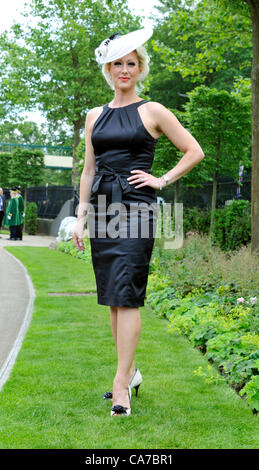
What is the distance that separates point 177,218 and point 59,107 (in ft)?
63.0

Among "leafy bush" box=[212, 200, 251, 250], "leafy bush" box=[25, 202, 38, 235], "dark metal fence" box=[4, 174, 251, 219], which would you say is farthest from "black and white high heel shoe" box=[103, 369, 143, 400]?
"leafy bush" box=[25, 202, 38, 235]

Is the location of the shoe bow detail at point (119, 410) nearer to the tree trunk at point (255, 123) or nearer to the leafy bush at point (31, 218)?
the tree trunk at point (255, 123)

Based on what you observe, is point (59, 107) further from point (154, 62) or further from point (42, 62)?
point (154, 62)

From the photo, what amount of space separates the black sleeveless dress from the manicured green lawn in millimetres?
726

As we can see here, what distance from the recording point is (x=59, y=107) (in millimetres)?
30469

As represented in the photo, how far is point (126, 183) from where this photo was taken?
3475mm

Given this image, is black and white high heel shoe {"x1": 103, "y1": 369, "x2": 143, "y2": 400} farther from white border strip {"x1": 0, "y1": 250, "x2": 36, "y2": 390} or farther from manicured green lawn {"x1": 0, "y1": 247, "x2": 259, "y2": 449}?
white border strip {"x1": 0, "y1": 250, "x2": 36, "y2": 390}

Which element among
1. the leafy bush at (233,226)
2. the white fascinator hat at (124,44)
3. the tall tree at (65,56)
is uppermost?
the tall tree at (65,56)

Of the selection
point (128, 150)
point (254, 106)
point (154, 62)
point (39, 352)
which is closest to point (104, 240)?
point (128, 150)

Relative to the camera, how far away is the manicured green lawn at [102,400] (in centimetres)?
315

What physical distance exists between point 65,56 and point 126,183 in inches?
1070

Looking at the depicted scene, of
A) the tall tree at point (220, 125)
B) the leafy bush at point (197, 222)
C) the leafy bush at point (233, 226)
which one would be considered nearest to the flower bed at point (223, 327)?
the leafy bush at point (233, 226)

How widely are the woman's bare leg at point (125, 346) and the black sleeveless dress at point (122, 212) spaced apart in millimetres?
87

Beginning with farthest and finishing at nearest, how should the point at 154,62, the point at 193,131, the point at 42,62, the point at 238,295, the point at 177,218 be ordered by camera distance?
the point at 154,62, the point at 42,62, the point at 193,131, the point at 177,218, the point at 238,295
